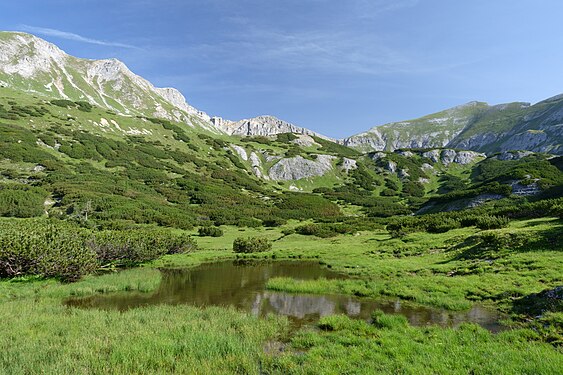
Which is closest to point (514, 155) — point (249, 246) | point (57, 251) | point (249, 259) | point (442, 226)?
point (442, 226)

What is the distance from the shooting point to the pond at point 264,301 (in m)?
19.6

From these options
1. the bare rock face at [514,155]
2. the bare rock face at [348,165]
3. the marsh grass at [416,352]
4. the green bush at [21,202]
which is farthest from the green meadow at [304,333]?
the bare rock face at [514,155]

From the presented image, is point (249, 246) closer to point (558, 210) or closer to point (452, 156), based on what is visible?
point (558, 210)

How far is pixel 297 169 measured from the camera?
167m

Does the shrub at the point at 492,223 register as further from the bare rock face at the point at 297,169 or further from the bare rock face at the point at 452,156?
the bare rock face at the point at 452,156

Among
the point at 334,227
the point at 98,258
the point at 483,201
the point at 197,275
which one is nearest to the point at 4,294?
the point at 98,258

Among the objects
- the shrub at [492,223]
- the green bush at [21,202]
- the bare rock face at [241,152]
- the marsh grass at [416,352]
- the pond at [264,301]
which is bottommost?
the pond at [264,301]

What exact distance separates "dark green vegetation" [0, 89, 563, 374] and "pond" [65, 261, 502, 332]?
52.4 inches

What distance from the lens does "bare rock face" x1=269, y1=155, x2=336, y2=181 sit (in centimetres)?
16500

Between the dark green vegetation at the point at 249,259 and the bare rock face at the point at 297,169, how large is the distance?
60.7 meters

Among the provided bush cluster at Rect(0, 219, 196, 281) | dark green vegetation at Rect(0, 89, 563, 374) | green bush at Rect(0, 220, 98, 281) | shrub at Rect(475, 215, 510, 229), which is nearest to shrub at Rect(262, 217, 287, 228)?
dark green vegetation at Rect(0, 89, 563, 374)

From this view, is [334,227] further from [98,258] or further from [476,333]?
[476,333]

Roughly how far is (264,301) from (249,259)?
2192 cm

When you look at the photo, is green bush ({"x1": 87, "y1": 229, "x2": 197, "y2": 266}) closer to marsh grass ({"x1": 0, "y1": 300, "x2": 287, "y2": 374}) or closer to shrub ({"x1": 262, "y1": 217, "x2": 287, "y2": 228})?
marsh grass ({"x1": 0, "y1": 300, "x2": 287, "y2": 374})
